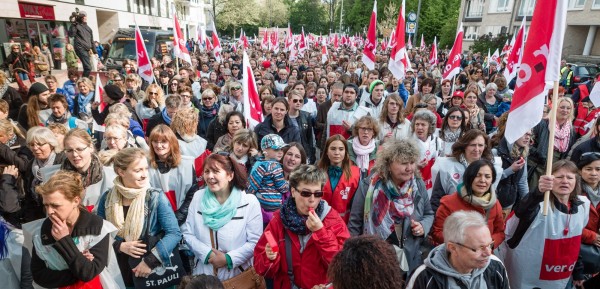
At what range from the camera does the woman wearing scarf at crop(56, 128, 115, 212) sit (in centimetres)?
318

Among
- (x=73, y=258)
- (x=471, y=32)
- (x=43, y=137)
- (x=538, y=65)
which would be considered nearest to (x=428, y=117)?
(x=538, y=65)

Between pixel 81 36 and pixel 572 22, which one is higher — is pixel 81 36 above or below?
below

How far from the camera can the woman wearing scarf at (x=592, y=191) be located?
3217mm

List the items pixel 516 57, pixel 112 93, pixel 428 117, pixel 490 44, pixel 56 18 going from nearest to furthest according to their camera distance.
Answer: pixel 428 117 → pixel 112 93 → pixel 516 57 → pixel 56 18 → pixel 490 44

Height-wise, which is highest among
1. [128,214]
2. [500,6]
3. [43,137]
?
[500,6]

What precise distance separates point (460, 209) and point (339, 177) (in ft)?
3.55

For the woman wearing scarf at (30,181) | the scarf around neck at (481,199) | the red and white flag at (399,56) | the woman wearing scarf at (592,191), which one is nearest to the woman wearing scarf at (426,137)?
the scarf around neck at (481,199)

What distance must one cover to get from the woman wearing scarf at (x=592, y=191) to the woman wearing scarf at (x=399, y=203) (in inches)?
54.8

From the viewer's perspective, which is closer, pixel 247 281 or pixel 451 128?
pixel 247 281

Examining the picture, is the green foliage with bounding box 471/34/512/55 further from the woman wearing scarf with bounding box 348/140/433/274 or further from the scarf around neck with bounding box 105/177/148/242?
the scarf around neck with bounding box 105/177/148/242

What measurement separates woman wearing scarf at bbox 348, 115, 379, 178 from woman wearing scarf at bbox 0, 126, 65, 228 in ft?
9.77

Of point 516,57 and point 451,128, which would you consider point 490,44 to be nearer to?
point 516,57

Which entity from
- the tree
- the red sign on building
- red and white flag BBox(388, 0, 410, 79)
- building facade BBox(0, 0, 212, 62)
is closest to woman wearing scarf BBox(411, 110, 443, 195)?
red and white flag BBox(388, 0, 410, 79)

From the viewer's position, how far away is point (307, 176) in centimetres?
267
